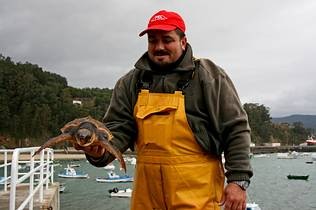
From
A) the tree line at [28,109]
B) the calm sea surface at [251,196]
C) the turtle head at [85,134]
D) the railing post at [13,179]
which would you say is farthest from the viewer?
the tree line at [28,109]

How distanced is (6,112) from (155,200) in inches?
4932

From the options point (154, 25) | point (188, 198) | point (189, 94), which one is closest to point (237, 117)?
point (189, 94)

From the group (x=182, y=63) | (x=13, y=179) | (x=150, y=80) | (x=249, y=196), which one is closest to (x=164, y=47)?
(x=182, y=63)

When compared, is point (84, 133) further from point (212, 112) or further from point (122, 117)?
point (212, 112)

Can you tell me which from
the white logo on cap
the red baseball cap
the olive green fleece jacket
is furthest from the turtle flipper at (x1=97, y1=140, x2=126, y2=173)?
the white logo on cap

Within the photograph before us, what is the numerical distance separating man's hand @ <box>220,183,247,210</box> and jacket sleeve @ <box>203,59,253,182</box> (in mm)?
69

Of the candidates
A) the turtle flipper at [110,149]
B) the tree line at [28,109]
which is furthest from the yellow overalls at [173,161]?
the tree line at [28,109]

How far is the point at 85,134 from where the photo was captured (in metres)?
3.60

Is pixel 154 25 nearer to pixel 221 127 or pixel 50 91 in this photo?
pixel 221 127

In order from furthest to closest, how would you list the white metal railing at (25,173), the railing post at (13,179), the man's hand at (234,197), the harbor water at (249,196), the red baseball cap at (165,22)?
the harbor water at (249,196) → the white metal railing at (25,173) → the railing post at (13,179) → the red baseball cap at (165,22) → the man's hand at (234,197)

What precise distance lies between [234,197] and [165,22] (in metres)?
1.50

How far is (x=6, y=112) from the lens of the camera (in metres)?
124

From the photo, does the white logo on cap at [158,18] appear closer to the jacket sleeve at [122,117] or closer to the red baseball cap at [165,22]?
the red baseball cap at [165,22]

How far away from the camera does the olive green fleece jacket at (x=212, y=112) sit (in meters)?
4.01
